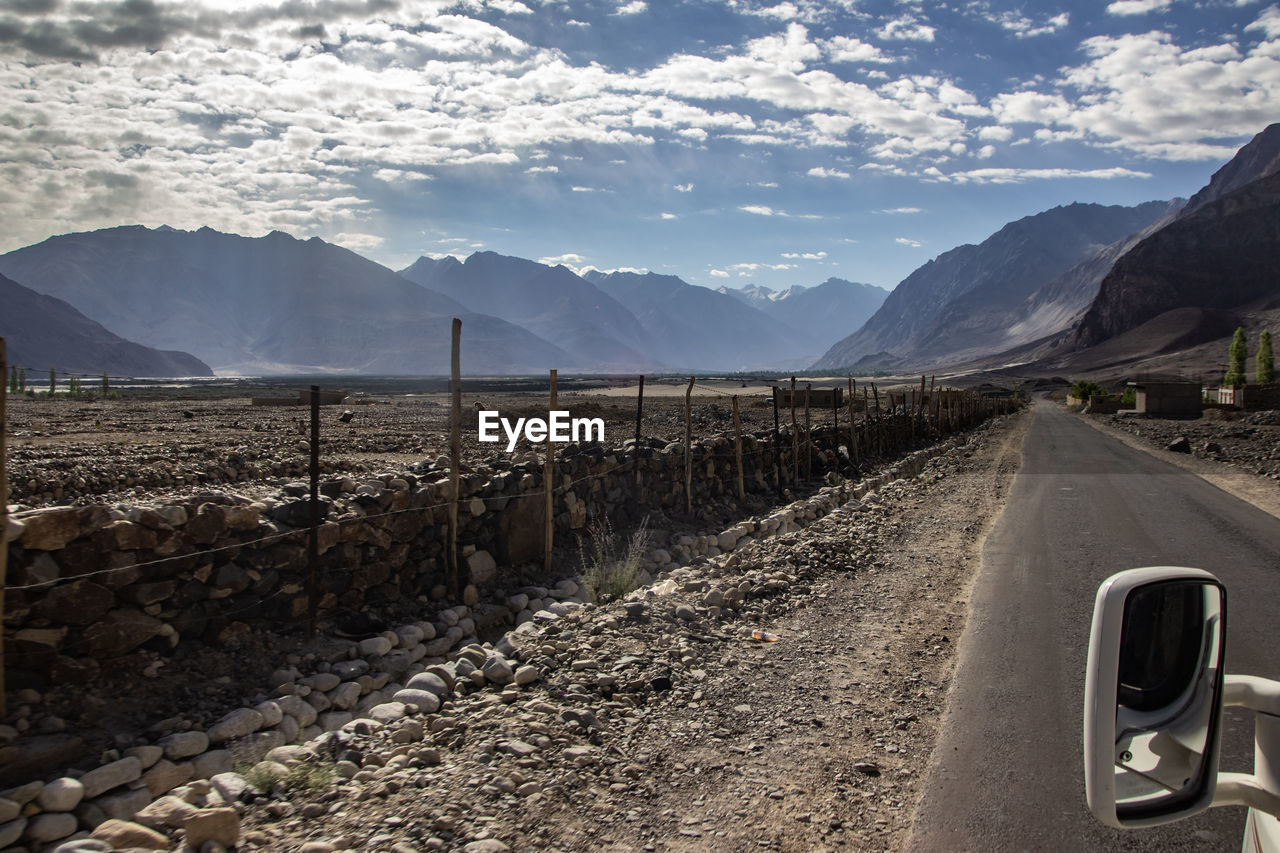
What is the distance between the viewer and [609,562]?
1107cm

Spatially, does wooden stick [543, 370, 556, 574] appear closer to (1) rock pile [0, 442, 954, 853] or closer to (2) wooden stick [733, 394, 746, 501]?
(1) rock pile [0, 442, 954, 853]

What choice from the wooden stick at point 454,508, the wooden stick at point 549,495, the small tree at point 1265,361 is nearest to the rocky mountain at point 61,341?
the wooden stick at point 549,495

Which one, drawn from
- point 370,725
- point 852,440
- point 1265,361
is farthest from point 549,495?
point 1265,361

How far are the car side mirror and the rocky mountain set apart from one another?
16635 cm

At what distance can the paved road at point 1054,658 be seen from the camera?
11.9 feet

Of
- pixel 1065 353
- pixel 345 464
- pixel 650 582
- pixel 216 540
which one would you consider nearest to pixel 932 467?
pixel 650 582

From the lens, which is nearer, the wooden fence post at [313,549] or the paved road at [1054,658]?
the paved road at [1054,658]

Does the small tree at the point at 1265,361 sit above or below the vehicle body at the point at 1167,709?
above

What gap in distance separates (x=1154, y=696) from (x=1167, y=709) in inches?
1.5

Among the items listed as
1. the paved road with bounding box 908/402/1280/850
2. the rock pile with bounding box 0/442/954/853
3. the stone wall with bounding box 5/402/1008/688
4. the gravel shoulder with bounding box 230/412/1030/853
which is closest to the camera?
the paved road with bounding box 908/402/1280/850

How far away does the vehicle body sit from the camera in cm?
181

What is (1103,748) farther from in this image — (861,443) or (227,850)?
(861,443)

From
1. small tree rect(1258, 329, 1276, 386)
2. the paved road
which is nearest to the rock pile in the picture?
the paved road

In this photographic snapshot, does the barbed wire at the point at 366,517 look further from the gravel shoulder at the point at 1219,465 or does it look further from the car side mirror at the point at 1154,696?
the gravel shoulder at the point at 1219,465
